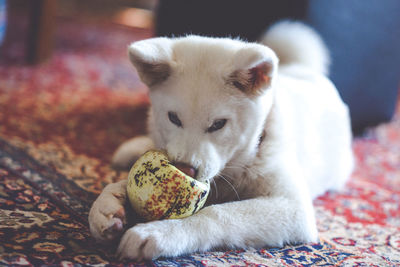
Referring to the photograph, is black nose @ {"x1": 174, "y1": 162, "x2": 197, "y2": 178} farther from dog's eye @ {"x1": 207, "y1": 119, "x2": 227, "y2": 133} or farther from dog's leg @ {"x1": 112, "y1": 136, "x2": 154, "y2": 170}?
dog's leg @ {"x1": 112, "y1": 136, "x2": 154, "y2": 170}

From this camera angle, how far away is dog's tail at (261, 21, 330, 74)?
2623mm

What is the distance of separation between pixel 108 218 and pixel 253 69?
71 cm

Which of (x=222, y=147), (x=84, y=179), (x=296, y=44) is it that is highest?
(x=296, y=44)

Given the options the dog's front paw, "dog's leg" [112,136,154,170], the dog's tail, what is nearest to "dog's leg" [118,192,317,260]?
the dog's front paw

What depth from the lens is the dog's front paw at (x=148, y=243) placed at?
131 cm

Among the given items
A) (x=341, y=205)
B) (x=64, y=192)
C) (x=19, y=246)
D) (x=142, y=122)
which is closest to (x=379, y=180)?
(x=341, y=205)

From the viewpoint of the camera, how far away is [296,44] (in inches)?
105

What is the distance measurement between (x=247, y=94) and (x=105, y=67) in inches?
138

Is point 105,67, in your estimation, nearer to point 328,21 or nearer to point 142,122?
point 142,122

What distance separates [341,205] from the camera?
A: 2277mm

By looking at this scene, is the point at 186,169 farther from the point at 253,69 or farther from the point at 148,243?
the point at 253,69

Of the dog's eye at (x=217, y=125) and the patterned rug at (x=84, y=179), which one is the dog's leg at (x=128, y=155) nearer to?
the patterned rug at (x=84, y=179)

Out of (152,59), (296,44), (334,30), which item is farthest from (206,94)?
(334,30)

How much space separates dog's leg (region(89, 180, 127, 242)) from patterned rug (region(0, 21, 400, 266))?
5 cm
